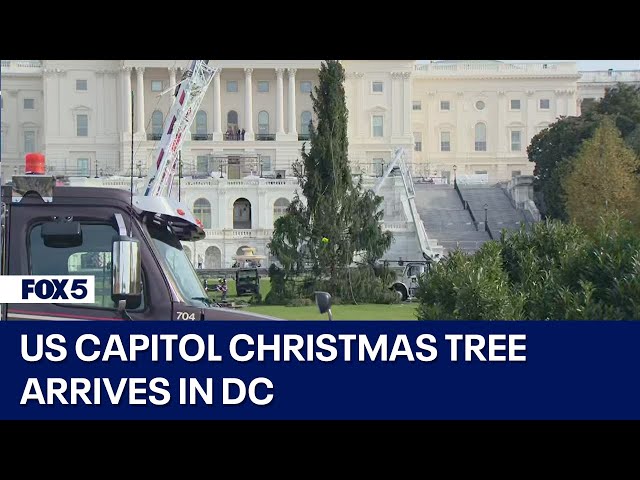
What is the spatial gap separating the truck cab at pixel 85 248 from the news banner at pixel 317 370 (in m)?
0.46

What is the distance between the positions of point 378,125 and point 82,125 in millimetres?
17912

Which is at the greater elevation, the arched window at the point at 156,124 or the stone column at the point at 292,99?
the stone column at the point at 292,99

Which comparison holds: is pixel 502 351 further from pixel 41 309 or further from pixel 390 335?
pixel 41 309

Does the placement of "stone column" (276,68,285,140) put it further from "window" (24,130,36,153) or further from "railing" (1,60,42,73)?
"window" (24,130,36,153)

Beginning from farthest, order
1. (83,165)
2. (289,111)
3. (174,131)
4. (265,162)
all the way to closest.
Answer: (289,111) → (83,165) → (265,162) → (174,131)

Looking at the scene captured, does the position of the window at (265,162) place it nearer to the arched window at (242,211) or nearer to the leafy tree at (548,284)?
the arched window at (242,211)

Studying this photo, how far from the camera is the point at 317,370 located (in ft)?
24.3

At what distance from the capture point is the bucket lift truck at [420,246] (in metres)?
27.5

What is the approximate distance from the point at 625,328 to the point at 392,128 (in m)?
64.5

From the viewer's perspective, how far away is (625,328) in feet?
24.6

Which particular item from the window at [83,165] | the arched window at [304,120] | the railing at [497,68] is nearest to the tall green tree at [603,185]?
the window at [83,165]

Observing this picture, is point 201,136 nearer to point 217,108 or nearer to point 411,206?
point 217,108

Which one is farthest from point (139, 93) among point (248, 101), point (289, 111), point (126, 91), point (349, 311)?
point (349, 311)
